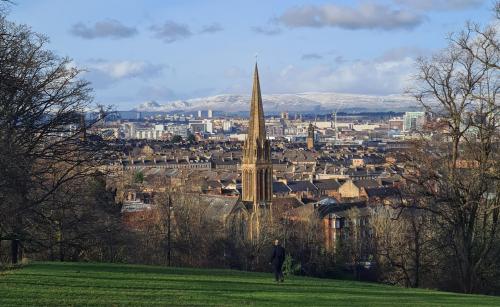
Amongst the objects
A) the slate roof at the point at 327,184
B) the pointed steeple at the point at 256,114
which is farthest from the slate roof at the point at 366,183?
the pointed steeple at the point at 256,114

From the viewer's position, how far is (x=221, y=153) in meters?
169

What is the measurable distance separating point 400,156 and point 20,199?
11457mm

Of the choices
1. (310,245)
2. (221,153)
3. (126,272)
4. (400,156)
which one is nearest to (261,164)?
(310,245)

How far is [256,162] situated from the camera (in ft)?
252

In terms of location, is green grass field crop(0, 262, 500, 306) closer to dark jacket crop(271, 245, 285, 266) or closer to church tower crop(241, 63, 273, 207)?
dark jacket crop(271, 245, 285, 266)

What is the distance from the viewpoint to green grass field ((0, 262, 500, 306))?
13.9 meters

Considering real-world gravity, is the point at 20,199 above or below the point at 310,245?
above

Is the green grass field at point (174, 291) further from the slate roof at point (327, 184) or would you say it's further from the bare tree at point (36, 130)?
the slate roof at point (327, 184)

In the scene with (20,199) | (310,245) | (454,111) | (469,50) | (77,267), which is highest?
(469,50)

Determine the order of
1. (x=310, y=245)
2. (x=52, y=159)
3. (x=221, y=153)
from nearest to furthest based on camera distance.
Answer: (x=52, y=159), (x=310, y=245), (x=221, y=153)

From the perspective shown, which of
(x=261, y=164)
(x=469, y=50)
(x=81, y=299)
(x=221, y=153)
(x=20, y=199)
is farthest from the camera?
(x=221, y=153)

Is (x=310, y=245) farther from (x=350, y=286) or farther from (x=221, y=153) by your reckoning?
(x=221, y=153)

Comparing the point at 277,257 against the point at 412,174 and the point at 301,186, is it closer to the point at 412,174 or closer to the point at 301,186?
the point at 412,174

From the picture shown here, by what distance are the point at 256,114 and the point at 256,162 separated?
4.50 m
